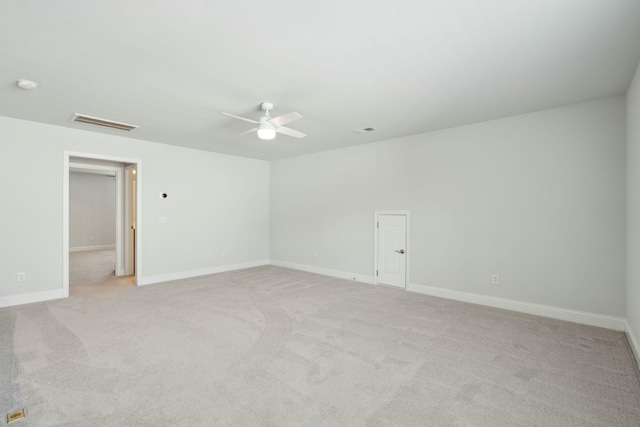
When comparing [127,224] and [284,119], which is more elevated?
[284,119]

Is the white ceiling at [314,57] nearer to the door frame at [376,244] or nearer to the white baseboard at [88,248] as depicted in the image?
the door frame at [376,244]

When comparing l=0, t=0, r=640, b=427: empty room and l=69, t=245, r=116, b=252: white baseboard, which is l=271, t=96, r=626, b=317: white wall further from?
l=69, t=245, r=116, b=252: white baseboard

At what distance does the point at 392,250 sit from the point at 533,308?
84.9 inches

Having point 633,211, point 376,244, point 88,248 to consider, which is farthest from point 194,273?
point 633,211

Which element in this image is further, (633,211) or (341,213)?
(341,213)

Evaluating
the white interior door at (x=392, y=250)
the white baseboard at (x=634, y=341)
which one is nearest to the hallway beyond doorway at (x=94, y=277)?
the white interior door at (x=392, y=250)

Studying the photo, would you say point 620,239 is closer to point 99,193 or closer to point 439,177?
point 439,177

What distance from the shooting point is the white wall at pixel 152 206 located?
171 inches

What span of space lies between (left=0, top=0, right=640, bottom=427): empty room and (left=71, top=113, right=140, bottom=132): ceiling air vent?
1.7 inches

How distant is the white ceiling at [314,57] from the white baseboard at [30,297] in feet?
8.23

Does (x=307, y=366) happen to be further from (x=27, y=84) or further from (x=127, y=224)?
(x=127, y=224)

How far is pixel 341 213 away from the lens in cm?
625

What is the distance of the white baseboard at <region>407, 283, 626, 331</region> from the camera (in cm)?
356

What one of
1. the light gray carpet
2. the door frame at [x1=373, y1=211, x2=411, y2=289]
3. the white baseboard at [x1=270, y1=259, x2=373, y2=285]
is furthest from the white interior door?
the light gray carpet
